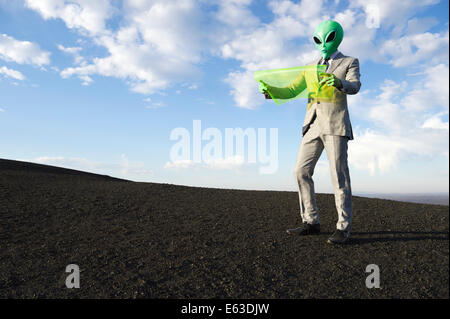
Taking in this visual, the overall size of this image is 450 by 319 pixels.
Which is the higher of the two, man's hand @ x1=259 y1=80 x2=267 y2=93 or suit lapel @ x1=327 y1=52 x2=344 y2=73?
suit lapel @ x1=327 y1=52 x2=344 y2=73

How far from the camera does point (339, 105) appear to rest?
3.96 metres

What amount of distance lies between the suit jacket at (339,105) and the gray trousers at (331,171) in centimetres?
10

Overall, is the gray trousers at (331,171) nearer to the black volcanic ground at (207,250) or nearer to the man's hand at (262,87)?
the black volcanic ground at (207,250)

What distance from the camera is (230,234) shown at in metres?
4.20

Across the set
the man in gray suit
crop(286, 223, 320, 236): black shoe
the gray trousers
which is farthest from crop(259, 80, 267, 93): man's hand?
crop(286, 223, 320, 236): black shoe

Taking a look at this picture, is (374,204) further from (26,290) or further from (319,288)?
(26,290)

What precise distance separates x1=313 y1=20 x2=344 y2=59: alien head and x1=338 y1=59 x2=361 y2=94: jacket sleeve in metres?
0.36

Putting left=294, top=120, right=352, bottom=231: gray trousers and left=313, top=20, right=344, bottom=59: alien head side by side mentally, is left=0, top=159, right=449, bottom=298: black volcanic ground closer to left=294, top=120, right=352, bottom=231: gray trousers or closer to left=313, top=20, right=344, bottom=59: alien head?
left=294, top=120, right=352, bottom=231: gray trousers

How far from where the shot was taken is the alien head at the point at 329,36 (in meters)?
4.03

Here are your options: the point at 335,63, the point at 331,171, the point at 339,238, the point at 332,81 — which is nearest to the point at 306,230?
the point at 339,238

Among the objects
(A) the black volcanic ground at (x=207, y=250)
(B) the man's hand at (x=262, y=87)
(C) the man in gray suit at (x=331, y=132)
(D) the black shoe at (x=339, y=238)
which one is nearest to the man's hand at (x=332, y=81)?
(C) the man in gray suit at (x=331, y=132)

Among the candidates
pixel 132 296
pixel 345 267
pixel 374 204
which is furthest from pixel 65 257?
pixel 374 204

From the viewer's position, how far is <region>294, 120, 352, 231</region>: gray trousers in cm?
390

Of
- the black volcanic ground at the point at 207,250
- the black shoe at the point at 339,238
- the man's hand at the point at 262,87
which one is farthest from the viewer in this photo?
the man's hand at the point at 262,87
